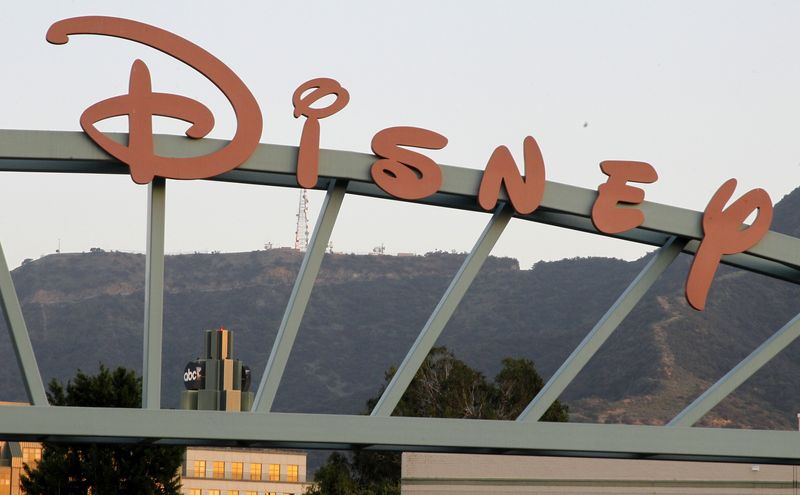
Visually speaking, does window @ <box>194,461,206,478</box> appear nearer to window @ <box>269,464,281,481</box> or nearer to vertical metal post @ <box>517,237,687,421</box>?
window @ <box>269,464,281,481</box>

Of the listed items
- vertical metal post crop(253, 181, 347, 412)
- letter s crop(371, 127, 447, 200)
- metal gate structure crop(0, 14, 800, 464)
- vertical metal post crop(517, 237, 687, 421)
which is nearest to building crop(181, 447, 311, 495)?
vertical metal post crop(517, 237, 687, 421)

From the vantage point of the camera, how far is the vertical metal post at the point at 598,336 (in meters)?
19.5

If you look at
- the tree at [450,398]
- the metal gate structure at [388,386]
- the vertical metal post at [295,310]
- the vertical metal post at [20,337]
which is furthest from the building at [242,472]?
the vertical metal post at [20,337]

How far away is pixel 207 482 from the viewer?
404ft

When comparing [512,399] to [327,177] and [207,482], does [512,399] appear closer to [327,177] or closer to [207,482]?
[207,482]

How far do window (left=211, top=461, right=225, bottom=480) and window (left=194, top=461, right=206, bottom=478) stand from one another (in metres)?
0.86

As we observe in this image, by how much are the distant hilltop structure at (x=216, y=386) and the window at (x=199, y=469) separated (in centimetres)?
10322

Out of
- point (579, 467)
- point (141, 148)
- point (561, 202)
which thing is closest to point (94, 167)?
point (141, 148)

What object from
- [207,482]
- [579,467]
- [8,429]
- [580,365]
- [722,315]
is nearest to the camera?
[8,429]

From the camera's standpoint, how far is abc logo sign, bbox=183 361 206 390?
70.5 feet

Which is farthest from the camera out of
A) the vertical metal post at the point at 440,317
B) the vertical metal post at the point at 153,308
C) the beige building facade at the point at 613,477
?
the beige building facade at the point at 613,477

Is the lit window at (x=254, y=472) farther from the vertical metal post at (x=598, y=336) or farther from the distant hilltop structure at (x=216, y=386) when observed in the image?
the vertical metal post at (x=598, y=336)

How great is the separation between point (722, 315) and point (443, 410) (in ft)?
308

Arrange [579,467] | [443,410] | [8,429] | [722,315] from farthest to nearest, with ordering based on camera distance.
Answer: [722,315] < [443,410] < [579,467] < [8,429]
